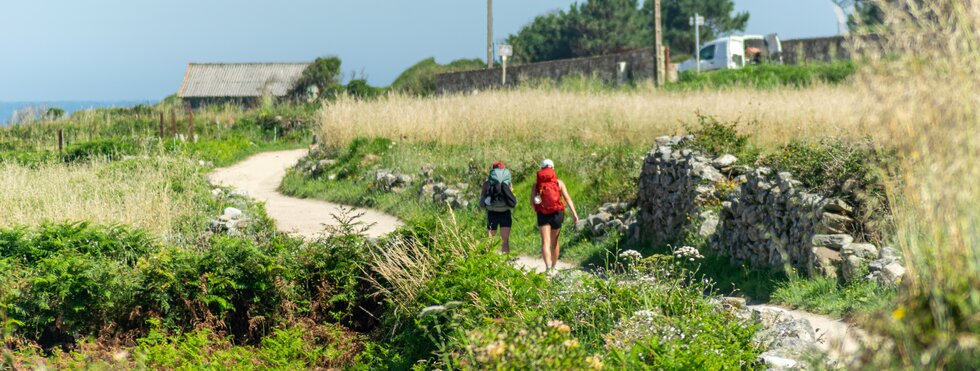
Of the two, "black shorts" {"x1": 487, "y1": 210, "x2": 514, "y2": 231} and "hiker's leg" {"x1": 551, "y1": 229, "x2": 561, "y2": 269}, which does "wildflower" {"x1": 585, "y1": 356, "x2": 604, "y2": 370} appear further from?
"black shorts" {"x1": 487, "y1": 210, "x2": 514, "y2": 231}

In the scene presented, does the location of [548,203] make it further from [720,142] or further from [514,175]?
[514,175]

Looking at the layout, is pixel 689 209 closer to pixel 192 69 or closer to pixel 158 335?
pixel 158 335

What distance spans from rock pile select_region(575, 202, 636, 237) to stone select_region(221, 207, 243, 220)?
468cm

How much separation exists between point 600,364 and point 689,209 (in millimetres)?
8133

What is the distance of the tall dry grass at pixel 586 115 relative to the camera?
55.2 ft

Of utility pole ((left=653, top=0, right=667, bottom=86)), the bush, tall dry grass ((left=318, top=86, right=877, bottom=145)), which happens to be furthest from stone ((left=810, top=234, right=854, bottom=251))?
utility pole ((left=653, top=0, right=667, bottom=86))

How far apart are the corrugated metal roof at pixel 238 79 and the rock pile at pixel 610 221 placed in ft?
130

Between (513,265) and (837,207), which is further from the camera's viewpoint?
(837,207)

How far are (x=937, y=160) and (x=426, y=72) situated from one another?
4913cm

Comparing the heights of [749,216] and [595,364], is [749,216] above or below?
above

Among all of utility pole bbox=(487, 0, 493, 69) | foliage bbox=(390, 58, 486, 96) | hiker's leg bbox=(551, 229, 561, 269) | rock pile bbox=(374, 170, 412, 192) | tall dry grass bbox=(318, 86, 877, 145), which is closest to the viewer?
hiker's leg bbox=(551, 229, 561, 269)

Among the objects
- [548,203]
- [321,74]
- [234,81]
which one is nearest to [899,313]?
[548,203]

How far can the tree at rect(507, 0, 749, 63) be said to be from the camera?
213 feet

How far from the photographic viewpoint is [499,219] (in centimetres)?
1268
